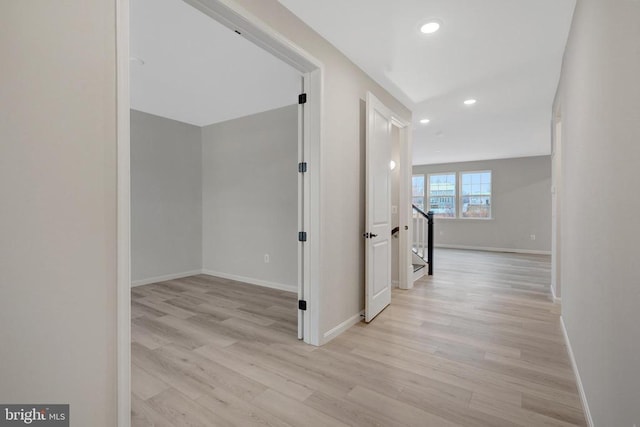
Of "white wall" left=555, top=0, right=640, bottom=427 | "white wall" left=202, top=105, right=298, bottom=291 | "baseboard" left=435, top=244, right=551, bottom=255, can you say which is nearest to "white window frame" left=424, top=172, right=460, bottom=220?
"baseboard" left=435, top=244, right=551, bottom=255

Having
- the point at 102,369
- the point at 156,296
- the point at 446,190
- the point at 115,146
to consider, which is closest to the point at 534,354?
the point at 102,369

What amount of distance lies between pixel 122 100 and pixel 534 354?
128 inches

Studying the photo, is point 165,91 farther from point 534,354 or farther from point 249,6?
point 534,354

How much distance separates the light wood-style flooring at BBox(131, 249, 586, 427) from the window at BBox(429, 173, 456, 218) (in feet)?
18.9

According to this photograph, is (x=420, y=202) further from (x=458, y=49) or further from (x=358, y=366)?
(x=358, y=366)

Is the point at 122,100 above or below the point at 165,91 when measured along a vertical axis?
below

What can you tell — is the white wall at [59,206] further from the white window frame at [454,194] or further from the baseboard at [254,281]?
the white window frame at [454,194]

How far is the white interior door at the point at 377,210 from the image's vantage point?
10.0ft

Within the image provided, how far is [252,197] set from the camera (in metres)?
4.82

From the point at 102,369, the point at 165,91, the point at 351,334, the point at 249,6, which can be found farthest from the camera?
the point at 165,91

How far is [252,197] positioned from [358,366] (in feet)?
10.7

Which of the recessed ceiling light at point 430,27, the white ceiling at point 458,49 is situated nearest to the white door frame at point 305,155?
the white ceiling at point 458,49

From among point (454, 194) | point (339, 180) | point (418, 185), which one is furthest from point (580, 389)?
point (418, 185)

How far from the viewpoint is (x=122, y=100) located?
1.27m
